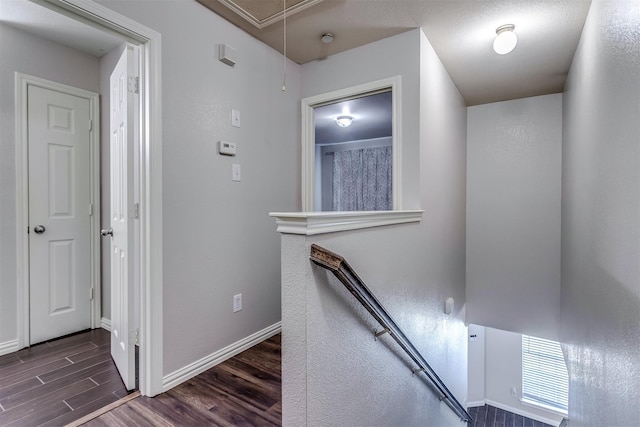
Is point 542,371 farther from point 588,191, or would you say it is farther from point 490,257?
point 588,191

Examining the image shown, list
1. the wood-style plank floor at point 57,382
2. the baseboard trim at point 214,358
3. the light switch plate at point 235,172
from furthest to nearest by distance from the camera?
the light switch plate at point 235,172 → the baseboard trim at point 214,358 → the wood-style plank floor at point 57,382

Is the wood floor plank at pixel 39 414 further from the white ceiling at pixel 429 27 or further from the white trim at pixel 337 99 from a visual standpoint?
the white ceiling at pixel 429 27

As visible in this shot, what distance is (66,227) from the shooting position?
2.65 m

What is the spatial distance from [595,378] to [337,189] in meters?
4.42

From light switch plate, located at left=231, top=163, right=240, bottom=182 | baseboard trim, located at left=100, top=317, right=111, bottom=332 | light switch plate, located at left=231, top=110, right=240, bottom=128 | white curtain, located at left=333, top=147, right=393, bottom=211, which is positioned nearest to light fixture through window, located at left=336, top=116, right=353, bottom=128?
white curtain, located at left=333, top=147, right=393, bottom=211

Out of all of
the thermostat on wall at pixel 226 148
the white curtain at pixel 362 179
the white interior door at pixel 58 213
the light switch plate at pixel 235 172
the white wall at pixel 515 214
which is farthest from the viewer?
the white curtain at pixel 362 179

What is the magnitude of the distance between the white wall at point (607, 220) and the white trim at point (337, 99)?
1.12 meters

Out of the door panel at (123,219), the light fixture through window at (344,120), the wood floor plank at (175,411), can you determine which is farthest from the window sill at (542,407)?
the door panel at (123,219)

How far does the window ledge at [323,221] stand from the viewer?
1.10 m

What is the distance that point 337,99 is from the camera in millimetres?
2605

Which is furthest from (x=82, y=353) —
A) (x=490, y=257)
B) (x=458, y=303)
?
(x=490, y=257)

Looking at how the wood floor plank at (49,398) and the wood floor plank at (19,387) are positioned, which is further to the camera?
the wood floor plank at (19,387)

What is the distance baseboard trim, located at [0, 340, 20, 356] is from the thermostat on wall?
7.11 ft

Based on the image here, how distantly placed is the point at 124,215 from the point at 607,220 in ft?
8.32
